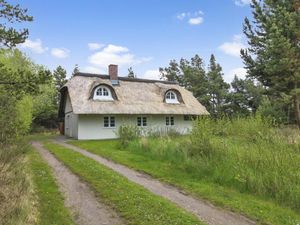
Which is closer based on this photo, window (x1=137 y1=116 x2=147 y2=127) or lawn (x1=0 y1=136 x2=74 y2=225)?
lawn (x1=0 y1=136 x2=74 y2=225)

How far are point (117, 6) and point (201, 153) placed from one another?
815 cm

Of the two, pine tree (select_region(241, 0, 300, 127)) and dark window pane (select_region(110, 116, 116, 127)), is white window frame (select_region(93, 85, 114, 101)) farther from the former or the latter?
pine tree (select_region(241, 0, 300, 127))

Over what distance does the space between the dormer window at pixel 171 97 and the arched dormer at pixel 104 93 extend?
576 cm

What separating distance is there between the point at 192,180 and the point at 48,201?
3.97 m

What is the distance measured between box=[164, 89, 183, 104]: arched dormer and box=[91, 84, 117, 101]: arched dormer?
566 centimetres

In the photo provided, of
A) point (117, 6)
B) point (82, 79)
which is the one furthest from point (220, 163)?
point (82, 79)

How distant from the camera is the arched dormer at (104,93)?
23953 millimetres

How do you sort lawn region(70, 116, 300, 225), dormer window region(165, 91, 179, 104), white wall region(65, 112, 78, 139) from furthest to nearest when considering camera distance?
dormer window region(165, 91, 179, 104) → white wall region(65, 112, 78, 139) → lawn region(70, 116, 300, 225)

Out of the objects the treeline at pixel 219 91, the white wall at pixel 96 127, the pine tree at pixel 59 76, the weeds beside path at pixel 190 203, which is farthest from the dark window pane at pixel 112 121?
the pine tree at pixel 59 76

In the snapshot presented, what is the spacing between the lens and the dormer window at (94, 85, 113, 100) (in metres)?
24.0

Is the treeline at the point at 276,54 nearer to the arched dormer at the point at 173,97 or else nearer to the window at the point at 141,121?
the arched dormer at the point at 173,97

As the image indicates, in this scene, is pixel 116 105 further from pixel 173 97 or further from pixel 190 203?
pixel 190 203

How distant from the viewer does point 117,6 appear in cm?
1359

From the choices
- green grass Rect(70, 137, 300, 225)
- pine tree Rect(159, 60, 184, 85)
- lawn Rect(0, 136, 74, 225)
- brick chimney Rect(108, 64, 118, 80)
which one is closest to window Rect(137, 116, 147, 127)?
brick chimney Rect(108, 64, 118, 80)
